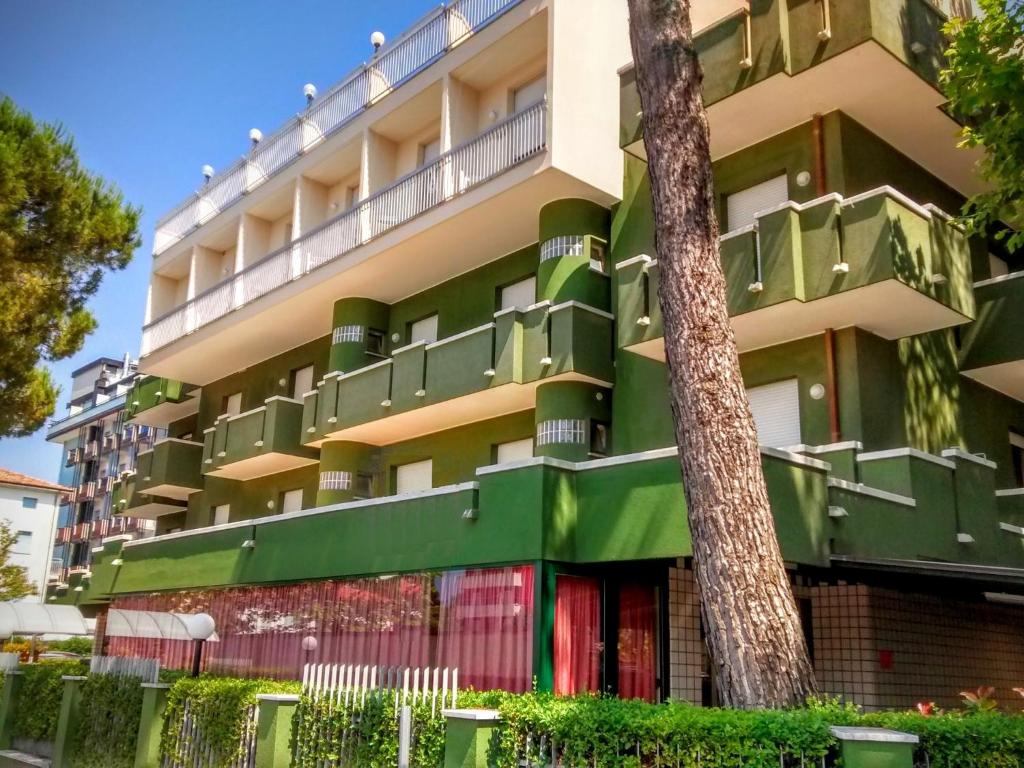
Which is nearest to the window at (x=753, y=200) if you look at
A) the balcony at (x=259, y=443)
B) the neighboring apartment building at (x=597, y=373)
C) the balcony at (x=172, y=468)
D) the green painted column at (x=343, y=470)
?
the neighboring apartment building at (x=597, y=373)

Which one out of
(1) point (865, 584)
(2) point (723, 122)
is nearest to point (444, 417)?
(2) point (723, 122)

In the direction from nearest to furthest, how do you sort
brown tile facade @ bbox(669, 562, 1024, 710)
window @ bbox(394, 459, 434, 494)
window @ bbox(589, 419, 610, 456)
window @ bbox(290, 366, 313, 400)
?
1. brown tile facade @ bbox(669, 562, 1024, 710)
2. window @ bbox(589, 419, 610, 456)
3. window @ bbox(394, 459, 434, 494)
4. window @ bbox(290, 366, 313, 400)

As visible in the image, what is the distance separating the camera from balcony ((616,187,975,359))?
13188mm

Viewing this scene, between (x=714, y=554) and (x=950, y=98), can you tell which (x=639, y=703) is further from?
(x=950, y=98)

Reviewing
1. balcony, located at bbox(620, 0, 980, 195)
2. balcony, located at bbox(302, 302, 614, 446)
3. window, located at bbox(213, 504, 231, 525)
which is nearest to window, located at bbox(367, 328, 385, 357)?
balcony, located at bbox(302, 302, 614, 446)

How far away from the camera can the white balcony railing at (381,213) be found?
17.1 m

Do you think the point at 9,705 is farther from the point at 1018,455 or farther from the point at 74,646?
the point at 74,646

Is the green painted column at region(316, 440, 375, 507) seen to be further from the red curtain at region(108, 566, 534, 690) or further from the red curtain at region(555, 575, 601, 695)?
the red curtain at region(555, 575, 601, 695)

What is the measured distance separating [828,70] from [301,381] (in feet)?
49.4

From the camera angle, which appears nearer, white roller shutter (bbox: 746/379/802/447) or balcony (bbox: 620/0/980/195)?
balcony (bbox: 620/0/980/195)

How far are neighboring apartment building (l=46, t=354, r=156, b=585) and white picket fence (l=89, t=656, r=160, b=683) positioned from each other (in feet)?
149

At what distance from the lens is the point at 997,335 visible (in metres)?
15.5

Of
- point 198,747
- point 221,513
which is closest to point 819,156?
point 198,747

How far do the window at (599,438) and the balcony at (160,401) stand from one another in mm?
16057
